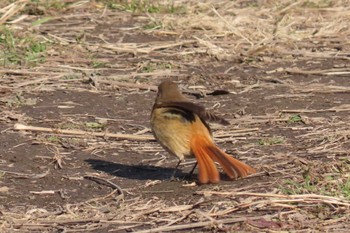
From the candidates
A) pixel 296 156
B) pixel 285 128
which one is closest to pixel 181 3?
pixel 285 128

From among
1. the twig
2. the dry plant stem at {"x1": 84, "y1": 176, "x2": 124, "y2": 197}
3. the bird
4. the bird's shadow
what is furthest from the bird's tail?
the twig

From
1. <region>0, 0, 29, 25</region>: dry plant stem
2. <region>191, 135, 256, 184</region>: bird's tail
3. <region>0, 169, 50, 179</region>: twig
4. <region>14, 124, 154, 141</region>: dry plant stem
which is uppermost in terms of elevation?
<region>0, 0, 29, 25</region>: dry plant stem

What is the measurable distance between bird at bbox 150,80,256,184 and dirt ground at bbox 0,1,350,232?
11cm

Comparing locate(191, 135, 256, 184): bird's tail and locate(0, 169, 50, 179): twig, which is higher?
locate(191, 135, 256, 184): bird's tail

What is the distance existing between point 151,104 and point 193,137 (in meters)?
2.34

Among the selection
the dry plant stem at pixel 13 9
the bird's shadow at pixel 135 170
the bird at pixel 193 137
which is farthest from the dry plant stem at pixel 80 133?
the dry plant stem at pixel 13 9

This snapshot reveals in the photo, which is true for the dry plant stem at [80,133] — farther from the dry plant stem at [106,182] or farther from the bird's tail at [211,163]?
the bird's tail at [211,163]

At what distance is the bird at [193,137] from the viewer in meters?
6.44

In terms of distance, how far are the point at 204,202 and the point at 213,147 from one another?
2.38 feet

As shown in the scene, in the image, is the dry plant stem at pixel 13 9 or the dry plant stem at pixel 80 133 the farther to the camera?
the dry plant stem at pixel 13 9

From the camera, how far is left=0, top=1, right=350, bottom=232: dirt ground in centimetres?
595

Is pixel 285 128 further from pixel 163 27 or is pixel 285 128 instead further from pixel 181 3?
pixel 181 3

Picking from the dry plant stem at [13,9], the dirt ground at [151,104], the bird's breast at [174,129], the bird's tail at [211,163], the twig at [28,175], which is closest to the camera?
the dirt ground at [151,104]

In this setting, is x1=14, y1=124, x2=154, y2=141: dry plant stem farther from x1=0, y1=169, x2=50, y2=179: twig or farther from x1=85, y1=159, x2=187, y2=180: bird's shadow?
x1=0, y1=169, x2=50, y2=179: twig
